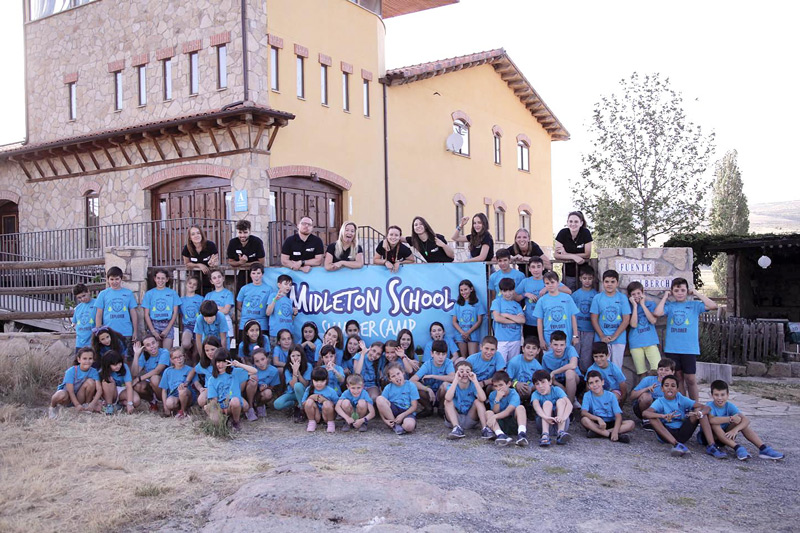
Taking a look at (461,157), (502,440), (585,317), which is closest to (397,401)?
(502,440)

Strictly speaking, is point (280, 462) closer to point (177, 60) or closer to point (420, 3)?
point (177, 60)

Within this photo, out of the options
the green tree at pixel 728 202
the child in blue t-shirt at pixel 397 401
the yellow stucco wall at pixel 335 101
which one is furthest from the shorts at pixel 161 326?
the green tree at pixel 728 202

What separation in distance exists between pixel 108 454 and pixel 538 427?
4.21 m

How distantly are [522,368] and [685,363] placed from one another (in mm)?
1839

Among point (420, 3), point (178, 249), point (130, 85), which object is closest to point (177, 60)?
point (130, 85)

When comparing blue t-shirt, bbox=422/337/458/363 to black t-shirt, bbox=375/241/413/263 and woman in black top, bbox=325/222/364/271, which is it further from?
woman in black top, bbox=325/222/364/271

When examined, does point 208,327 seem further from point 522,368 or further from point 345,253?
point 522,368

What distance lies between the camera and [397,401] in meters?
7.60

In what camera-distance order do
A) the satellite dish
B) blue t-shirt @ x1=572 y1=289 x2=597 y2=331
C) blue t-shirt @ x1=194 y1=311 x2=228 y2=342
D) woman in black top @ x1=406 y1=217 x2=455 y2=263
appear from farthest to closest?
the satellite dish → woman in black top @ x1=406 y1=217 x2=455 y2=263 → blue t-shirt @ x1=194 y1=311 x2=228 y2=342 → blue t-shirt @ x1=572 y1=289 x2=597 y2=331

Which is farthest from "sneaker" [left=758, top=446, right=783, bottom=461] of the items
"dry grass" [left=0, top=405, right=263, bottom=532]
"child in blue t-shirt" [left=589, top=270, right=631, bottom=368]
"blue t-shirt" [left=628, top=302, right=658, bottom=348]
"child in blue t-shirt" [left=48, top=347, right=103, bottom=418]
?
"child in blue t-shirt" [left=48, top=347, right=103, bottom=418]

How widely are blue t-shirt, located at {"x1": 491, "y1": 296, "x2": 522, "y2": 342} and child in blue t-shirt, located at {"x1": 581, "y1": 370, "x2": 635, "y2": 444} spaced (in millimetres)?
1033

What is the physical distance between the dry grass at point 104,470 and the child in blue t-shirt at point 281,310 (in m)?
1.69

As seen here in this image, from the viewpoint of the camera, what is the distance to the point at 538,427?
731 cm

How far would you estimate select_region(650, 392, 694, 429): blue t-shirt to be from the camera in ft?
22.9
